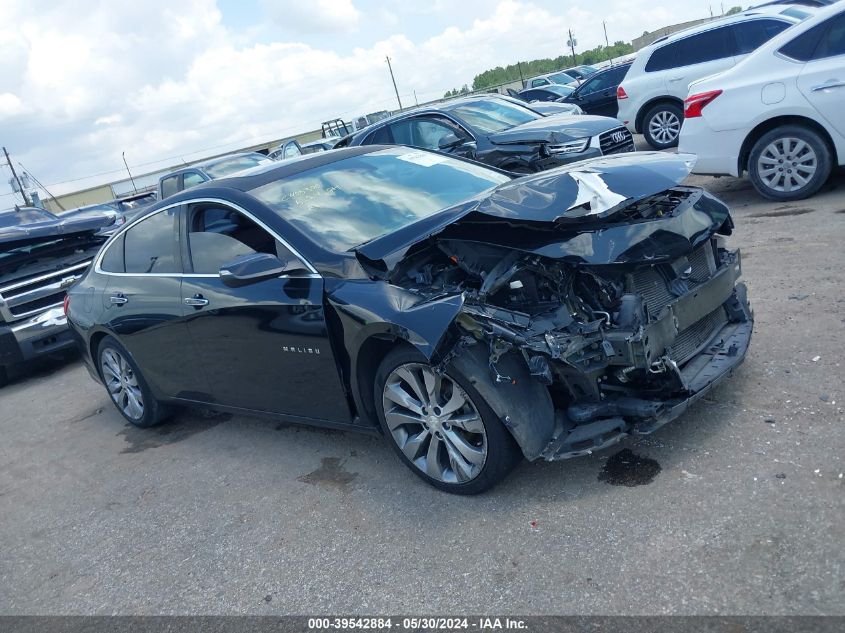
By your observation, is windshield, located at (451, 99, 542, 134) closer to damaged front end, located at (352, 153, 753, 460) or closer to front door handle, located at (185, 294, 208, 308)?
front door handle, located at (185, 294, 208, 308)

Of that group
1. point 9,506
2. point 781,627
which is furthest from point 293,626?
point 9,506

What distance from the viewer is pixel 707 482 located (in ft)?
10.4

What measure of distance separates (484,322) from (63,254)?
→ 7.08m

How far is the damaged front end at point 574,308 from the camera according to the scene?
3148 mm

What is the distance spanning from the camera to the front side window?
158 inches

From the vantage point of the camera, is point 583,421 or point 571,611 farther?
point 583,421

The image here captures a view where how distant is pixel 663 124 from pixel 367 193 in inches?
369

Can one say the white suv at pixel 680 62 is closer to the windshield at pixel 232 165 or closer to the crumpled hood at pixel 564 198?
the windshield at pixel 232 165

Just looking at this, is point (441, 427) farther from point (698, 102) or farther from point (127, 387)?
point (698, 102)

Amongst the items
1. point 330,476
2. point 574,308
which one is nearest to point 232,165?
point 330,476

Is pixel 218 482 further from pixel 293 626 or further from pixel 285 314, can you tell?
pixel 293 626

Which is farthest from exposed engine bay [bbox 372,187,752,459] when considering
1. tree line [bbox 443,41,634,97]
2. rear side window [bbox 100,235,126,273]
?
tree line [bbox 443,41,634,97]

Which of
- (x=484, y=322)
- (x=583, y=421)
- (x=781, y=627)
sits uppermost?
(x=484, y=322)

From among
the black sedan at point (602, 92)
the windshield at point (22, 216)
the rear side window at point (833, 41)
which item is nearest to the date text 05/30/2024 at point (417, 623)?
Answer: the rear side window at point (833, 41)
